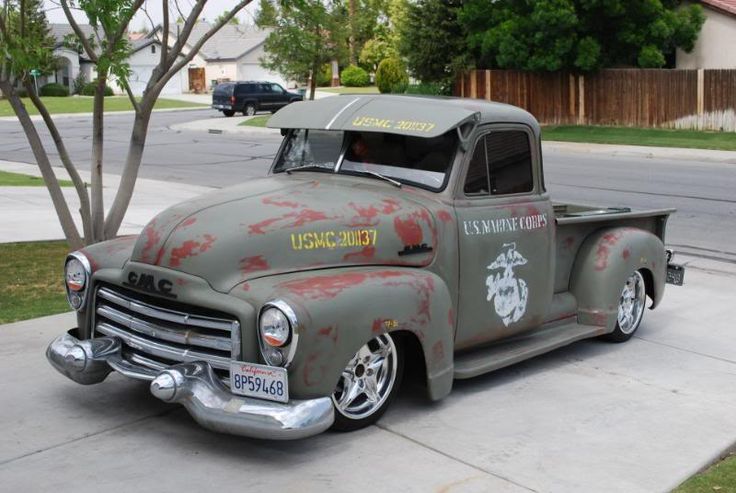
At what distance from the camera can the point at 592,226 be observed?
7465 millimetres

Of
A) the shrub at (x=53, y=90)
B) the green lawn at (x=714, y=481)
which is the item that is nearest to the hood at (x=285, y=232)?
the green lawn at (x=714, y=481)

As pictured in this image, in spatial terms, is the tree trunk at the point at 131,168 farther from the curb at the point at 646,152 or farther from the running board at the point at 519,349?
the curb at the point at 646,152

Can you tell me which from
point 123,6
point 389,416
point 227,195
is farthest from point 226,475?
point 123,6

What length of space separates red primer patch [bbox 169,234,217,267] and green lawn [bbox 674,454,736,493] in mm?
2653

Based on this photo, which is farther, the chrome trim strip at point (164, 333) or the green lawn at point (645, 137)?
the green lawn at point (645, 137)

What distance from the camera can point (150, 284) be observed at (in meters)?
5.46

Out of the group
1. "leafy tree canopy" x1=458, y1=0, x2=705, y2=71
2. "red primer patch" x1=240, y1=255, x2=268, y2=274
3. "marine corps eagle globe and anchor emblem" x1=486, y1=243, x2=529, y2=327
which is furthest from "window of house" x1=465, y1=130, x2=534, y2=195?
"leafy tree canopy" x1=458, y1=0, x2=705, y2=71

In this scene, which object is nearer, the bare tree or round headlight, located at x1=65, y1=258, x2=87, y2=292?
round headlight, located at x1=65, y1=258, x2=87, y2=292

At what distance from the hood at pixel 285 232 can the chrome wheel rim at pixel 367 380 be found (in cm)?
49

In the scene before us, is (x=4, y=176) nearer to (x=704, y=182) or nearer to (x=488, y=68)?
(x=704, y=182)

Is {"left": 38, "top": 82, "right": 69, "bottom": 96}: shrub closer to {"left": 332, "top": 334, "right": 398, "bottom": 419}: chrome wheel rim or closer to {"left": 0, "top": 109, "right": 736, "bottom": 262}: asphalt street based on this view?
{"left": 0, "top": 109, "right": 736, "bottom": 262}: asphalt street

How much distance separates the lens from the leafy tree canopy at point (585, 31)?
28.9m

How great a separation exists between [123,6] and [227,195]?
12.7ft

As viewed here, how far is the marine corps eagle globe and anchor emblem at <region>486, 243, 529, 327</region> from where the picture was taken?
6371mm
